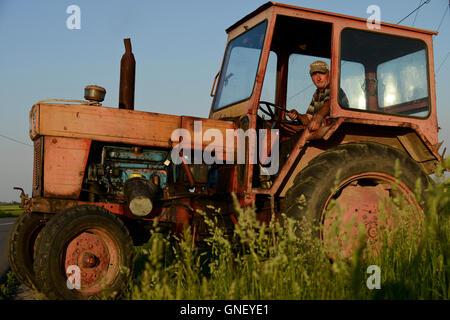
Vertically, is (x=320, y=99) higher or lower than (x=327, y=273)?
higher

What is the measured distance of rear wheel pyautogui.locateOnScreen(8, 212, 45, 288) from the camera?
3822 mm

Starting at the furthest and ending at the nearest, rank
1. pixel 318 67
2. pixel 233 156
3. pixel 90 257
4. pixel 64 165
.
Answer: pixel 318 67, pixel 233 156, pixel 64 165, pixel 90 257

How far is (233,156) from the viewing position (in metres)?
3.97

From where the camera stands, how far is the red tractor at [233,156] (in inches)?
124

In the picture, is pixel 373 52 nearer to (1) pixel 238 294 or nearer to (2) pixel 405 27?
(2) pixel 405 27

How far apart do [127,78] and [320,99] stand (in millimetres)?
2013

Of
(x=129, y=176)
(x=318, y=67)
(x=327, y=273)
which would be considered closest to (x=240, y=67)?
(x=318, y=67)

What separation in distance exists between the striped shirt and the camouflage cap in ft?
0.71

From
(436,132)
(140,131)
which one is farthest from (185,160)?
(436,132)

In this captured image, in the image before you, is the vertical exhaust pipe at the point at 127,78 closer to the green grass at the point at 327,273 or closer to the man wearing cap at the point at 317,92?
the man wearing cap at the point at 317,92

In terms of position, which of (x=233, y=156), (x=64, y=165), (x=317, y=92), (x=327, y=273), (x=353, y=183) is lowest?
(x=327, y=273)

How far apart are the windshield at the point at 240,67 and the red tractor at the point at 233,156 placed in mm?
21

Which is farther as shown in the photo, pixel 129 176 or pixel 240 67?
pixel 240 67

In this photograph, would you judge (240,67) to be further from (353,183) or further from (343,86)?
(353,183)
